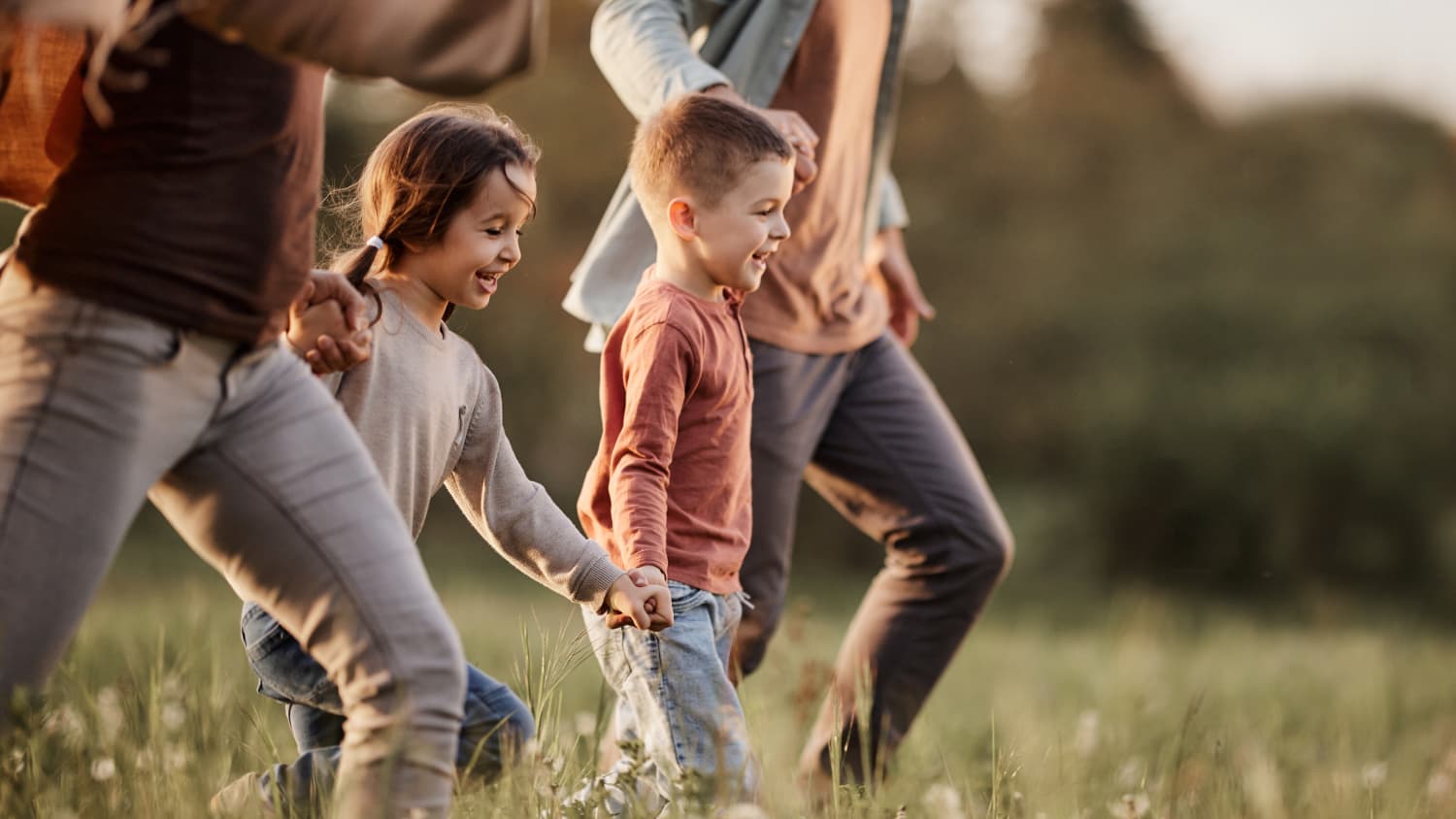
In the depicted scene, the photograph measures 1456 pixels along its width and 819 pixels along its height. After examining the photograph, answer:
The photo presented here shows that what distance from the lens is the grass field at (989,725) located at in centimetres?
310

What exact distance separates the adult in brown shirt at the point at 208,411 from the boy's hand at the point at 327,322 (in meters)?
0.27

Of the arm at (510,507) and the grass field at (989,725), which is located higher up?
the arm at (510,507)

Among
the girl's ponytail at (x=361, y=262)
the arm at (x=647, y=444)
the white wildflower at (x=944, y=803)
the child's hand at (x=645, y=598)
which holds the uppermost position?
the girl's ponytail at (x=361, y=262)

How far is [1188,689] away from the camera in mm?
7648

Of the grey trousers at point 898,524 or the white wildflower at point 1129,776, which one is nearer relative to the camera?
the grey trousers at point 898,524

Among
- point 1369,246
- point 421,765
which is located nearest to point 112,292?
point 421,765

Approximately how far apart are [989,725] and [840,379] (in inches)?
95.0


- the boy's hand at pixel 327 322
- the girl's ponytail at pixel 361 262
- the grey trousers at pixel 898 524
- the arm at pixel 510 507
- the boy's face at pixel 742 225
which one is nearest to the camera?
the boy's hand at pixel 327 322

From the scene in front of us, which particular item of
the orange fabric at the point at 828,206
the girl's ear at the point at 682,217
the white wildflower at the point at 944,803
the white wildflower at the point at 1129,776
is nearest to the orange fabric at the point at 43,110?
→ the girl's ear at the point at 682,217

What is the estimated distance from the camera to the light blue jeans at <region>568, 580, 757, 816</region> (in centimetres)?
297

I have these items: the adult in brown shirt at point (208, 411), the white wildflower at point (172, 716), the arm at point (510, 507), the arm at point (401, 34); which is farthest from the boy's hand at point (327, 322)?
the white wildflower at point (172, 716)

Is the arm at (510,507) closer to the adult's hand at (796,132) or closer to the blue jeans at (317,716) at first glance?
the blue jeans at (317,716)

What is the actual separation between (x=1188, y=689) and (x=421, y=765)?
5.92 meters

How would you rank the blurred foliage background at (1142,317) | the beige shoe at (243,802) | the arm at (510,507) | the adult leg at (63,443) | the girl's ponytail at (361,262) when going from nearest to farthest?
1. the adult leg at (63,443)
2. the beige shoe at (243,802)
3. the girl's ponytail at (361,262)
4. the arm at (510,507)
5. the blurred foliage background at (1142,317)
